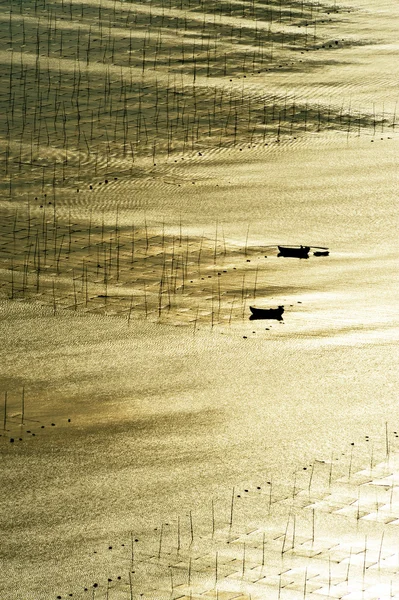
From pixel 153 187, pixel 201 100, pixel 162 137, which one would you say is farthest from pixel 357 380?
pixel 201 100

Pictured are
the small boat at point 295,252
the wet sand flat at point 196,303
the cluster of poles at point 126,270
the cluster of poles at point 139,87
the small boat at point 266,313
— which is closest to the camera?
the wet sand flat at point 196,303

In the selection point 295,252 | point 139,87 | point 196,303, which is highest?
point 139,87

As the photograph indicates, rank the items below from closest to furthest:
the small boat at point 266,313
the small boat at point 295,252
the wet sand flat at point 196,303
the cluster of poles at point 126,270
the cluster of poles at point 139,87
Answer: the wet sand flat at point 196,303, the small boat at point 266,313, the cluster of poles at point 126,270, the small boat at point 295,252, the cluster of poles at point 139,87

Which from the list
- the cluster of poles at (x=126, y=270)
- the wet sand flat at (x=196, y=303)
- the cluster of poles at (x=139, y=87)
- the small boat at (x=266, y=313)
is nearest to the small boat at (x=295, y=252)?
the wet sand flat at (x=196, y=303)

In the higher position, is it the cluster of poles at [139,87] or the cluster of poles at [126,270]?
the cluster of poles at [139,87]

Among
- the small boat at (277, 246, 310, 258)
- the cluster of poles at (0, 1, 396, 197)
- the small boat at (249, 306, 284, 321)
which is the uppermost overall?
the cluster of poles at (0, 1, 396, 197)

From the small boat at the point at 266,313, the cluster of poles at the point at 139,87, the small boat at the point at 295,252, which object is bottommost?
the small boat at the point at 266,313

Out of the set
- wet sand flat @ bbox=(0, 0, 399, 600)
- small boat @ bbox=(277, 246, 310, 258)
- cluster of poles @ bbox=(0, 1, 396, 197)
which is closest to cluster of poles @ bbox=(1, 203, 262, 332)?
wet sand flat @ bbox=(0, 0, 399, 600)

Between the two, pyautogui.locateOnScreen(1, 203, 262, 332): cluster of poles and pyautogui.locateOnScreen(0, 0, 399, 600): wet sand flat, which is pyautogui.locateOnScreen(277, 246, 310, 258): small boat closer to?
pyautogui.locateOnScreen(0, 0, 399, 600): wet sand flat

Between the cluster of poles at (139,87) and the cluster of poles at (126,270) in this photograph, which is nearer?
the cluster of poles at (126,270)

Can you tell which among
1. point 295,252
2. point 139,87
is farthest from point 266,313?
point 139,87

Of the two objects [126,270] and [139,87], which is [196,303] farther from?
[139,87]

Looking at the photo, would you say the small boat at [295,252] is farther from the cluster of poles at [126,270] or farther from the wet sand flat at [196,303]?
the cluster of poles at [126,270]
